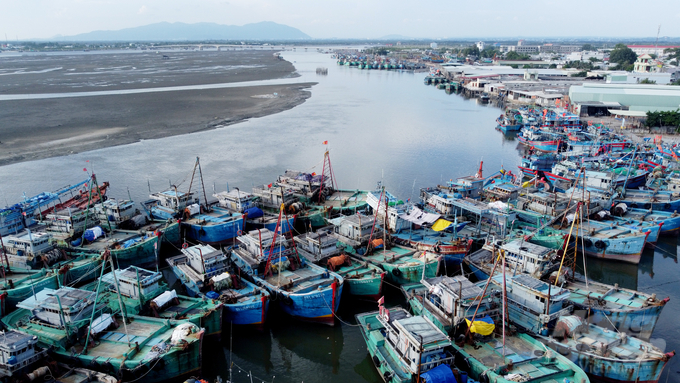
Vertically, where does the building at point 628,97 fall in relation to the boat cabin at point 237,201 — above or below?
above

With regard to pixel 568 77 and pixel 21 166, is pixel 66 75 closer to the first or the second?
pixel 21 166

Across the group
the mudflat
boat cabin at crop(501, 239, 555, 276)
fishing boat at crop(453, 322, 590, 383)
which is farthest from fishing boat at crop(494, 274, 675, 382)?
the mudflat

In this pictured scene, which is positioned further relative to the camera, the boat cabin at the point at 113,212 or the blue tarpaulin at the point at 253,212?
the blue tarpaulin at the point at 253,212

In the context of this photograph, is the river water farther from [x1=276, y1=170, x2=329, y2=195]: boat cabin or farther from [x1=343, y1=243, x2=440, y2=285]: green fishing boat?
[x1=276, y1=170, x2=329, y2=195]: boat cabin

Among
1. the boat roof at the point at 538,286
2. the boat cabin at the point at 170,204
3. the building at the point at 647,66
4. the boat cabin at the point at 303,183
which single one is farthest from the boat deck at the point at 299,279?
the building at the point at 647,66

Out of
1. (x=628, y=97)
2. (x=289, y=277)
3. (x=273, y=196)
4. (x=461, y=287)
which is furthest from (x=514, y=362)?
(x=628, y=97)

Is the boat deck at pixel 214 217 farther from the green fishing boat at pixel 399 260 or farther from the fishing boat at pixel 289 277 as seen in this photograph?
the green fishing boat at pixel 399 260
